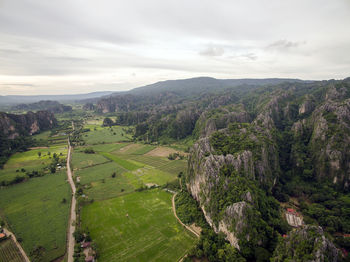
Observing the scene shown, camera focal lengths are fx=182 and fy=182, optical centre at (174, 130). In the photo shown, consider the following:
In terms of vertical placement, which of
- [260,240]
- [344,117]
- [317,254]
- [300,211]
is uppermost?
[344,117]

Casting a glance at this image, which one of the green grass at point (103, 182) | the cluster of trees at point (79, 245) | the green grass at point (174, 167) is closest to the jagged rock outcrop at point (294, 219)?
the green grass at point (174, 167)

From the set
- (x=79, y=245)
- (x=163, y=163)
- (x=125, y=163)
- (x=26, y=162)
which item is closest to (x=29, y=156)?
(x=26, y=162)

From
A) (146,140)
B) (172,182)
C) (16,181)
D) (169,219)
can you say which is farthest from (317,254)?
(146,140)

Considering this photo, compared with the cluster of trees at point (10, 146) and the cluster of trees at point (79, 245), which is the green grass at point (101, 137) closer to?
the cluster of trees at point (10, 146)

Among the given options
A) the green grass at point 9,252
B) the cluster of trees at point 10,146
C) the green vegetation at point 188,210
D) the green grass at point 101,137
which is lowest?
the green grass at point 9,252

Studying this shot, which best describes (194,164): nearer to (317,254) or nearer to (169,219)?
(169,219)

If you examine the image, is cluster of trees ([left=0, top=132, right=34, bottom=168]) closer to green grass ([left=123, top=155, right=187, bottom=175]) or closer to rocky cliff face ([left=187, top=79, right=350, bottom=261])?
green grass ([left=123, top=155, right=187, bottom=175])

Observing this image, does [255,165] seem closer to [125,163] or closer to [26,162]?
[125,163]
